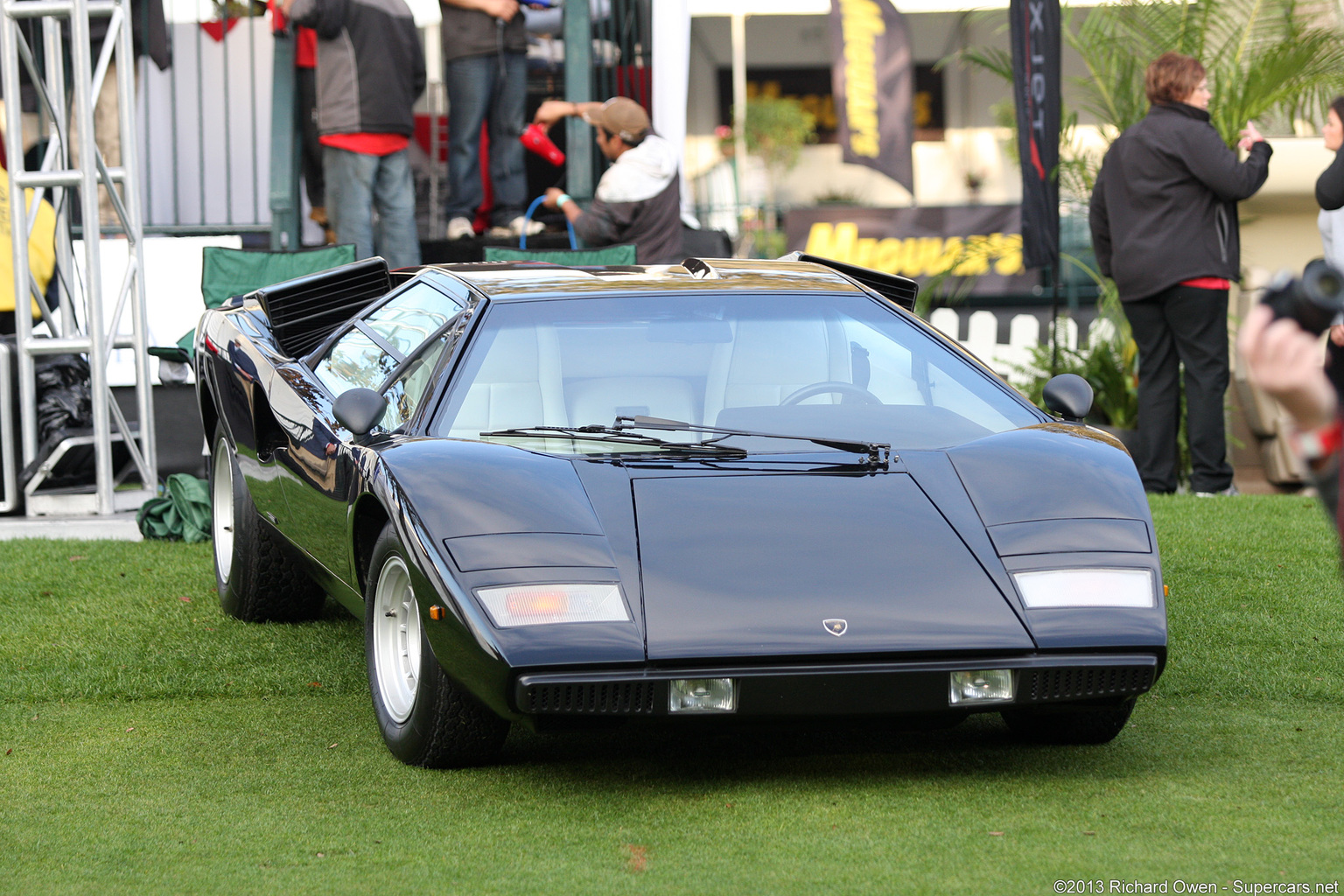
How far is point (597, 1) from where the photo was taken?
11484 mm

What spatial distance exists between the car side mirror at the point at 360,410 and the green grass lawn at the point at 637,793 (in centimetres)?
77

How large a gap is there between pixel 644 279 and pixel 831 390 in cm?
68

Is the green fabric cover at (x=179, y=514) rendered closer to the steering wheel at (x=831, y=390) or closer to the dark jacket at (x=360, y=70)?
the dark jacket at (x=360, y=70)

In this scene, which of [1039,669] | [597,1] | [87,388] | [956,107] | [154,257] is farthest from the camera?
[956,107]

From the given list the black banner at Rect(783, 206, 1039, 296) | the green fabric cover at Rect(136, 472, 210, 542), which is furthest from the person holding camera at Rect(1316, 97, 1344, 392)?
the green fabric cover at Rect(136, 472, 210, 542)

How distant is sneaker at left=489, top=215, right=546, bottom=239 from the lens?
10617 mm

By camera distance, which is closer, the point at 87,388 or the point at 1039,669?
the point at 1039,669

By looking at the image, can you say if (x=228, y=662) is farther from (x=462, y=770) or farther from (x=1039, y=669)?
(x=1039, y=669)

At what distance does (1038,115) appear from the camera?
29.8 ft

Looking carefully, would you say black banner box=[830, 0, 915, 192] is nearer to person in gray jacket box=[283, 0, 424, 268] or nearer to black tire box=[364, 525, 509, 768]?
person in gray jacket box=[283, 0, 424, 268]

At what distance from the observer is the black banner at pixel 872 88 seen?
42.8 ft

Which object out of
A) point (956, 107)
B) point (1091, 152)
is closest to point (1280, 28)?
point (1091, 152)

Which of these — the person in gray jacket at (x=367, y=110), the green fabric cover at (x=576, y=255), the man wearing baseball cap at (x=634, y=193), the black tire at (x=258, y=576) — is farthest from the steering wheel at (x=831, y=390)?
the person in gray jacket at (x=367, y=110)

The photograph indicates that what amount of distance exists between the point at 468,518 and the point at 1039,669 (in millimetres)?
1212
